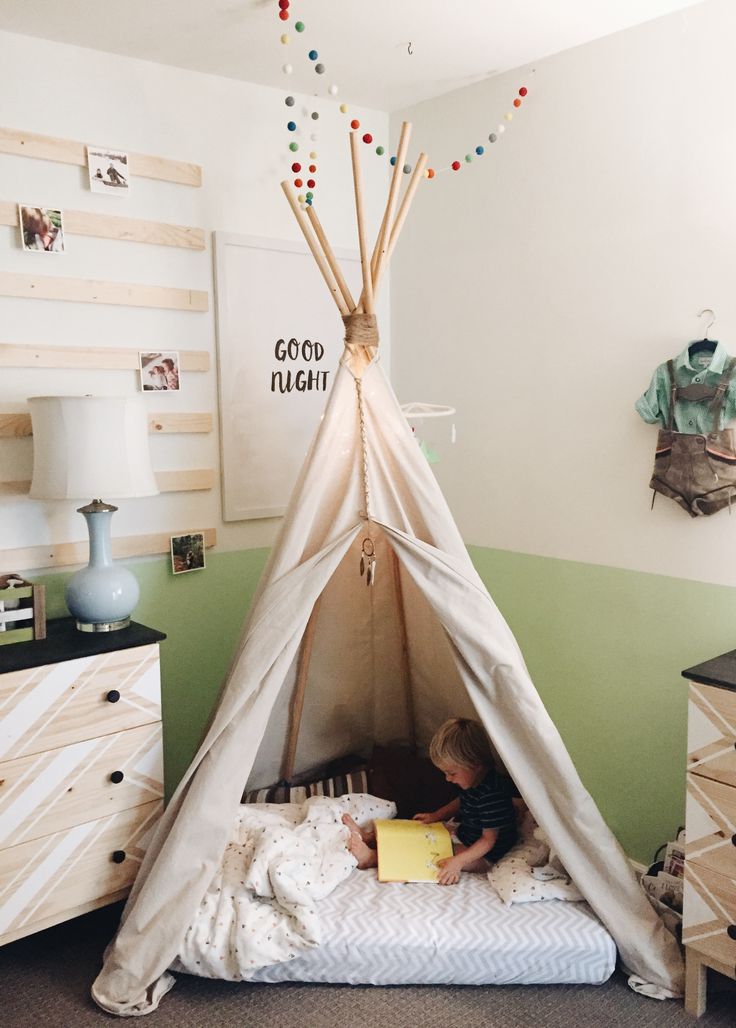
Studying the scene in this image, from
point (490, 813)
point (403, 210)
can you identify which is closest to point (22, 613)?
point (490, 813)

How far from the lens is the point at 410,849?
2619 millimetres

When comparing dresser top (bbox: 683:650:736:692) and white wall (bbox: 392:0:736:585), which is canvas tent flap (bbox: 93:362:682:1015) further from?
white wall (bbox: 392:0:736:585)

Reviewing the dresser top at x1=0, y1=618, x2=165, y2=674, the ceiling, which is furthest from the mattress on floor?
the ceiling

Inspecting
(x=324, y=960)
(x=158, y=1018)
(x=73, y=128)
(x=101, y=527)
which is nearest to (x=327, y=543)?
(x=101, y=527)

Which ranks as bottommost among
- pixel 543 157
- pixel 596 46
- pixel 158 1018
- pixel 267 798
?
pixel 158 1018

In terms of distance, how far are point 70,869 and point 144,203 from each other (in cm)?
196

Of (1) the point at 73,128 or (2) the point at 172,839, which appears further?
(1) the point at 73,128

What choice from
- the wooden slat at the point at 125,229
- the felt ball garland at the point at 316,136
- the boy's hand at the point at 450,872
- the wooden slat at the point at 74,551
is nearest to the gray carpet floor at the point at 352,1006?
the boy's hand at the point at 450,872

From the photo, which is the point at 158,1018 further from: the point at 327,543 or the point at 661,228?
the point at 661,228

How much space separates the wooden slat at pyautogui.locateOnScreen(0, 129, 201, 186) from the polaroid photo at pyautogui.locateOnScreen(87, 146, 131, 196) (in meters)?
0.02

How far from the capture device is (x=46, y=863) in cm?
237

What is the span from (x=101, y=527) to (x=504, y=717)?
1242 mm

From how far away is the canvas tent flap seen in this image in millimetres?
2293

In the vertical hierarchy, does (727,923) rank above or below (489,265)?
below
